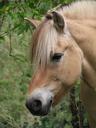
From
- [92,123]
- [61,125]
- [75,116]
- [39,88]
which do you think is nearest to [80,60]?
[39,88]

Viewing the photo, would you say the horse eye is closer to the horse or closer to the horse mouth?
the horse

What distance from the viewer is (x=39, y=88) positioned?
397cm

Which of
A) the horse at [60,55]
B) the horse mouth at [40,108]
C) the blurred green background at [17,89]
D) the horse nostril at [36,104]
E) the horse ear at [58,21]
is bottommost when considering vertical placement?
the blurred green background at [17,89]

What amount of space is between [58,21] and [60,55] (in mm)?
304

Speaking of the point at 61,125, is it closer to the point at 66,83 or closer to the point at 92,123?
the point at 92,123

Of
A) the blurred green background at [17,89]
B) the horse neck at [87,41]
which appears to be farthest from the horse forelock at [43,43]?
the blurred green background at [17,89]

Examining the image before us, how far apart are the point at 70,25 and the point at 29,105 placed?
849 mm

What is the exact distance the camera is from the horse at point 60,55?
13.2 feet

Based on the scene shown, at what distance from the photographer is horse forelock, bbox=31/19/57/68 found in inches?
159

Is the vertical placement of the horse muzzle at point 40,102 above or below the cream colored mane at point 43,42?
below

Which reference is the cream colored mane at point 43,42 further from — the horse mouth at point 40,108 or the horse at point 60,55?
the horse mouth at point 40,108

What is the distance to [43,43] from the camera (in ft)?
13.3

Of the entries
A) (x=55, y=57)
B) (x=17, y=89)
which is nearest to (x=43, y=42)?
(x=55, y=57)

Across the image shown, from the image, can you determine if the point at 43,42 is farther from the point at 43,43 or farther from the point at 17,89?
the point at 17,89
